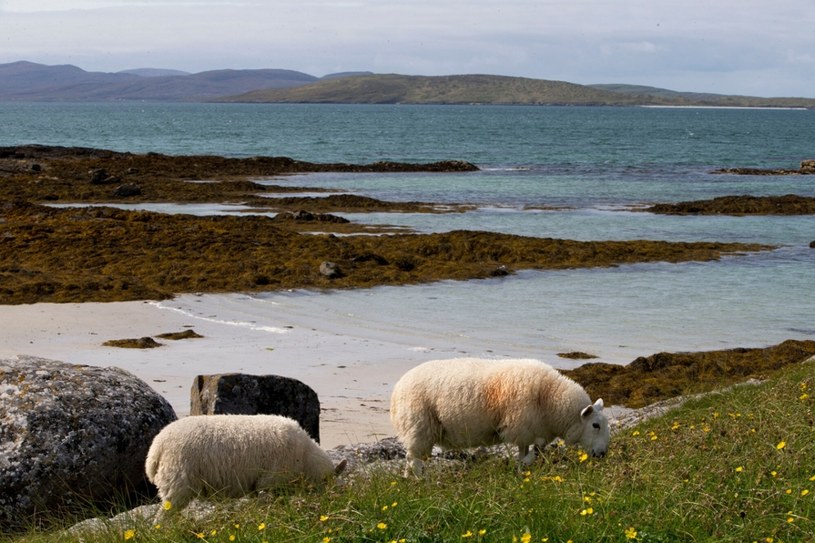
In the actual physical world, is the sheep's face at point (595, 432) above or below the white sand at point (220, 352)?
above

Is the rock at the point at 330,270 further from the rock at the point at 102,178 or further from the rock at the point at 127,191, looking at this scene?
the rock at the point at 102,178

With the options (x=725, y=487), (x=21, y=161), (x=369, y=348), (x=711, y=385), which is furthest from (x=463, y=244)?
(x=21, y=161)

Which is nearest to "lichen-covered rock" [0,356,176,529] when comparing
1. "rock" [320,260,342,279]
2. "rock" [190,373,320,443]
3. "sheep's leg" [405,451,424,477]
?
"rock" [190,373,320,443]

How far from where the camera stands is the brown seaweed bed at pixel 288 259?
1800 cm

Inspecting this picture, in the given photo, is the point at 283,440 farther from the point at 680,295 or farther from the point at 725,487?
the point at 680,295

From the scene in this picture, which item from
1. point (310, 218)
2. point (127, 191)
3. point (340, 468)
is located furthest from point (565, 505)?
point (127, 191)

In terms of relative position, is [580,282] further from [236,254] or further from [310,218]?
[310,218]

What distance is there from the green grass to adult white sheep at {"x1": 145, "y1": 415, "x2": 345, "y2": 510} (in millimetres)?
331

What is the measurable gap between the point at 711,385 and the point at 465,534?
11.1 metres

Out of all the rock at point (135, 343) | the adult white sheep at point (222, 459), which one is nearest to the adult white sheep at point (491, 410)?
the adult white sheep at point (222, 459)

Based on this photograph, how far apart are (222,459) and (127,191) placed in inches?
1593

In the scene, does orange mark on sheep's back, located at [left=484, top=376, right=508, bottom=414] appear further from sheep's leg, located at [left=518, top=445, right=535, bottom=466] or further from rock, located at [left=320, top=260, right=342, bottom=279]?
rock, located at [left=320, top=260, right=342, bottom=279]

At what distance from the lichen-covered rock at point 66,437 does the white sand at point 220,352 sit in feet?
11.0

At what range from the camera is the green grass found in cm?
612
